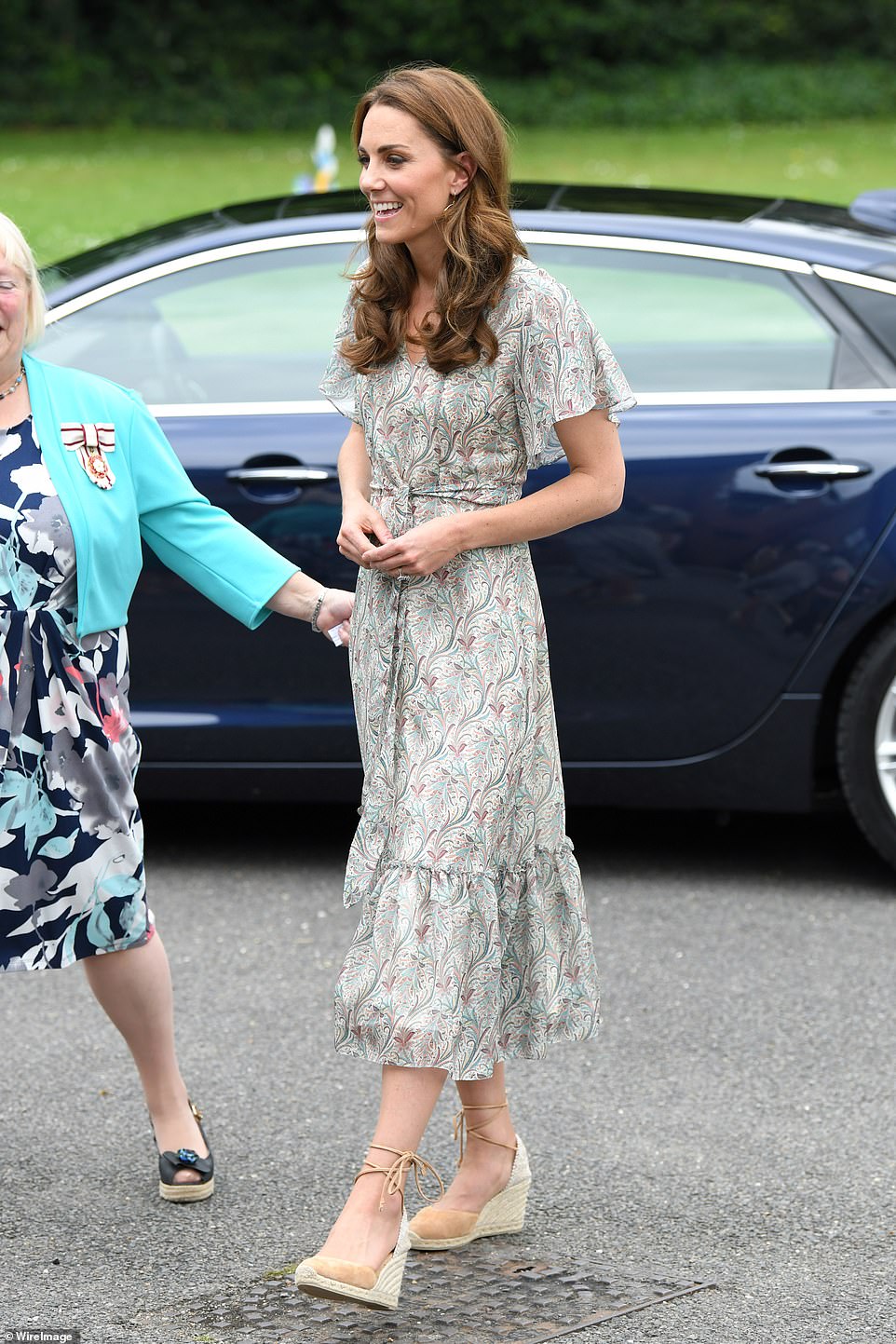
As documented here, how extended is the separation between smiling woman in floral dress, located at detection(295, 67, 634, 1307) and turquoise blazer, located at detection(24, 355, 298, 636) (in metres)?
0.26

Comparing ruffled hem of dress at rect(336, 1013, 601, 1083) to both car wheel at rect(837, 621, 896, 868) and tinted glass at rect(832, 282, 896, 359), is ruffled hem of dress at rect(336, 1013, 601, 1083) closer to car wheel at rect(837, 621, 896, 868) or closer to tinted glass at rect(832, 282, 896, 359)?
car wheel at rect(837, 621, 896, 868)

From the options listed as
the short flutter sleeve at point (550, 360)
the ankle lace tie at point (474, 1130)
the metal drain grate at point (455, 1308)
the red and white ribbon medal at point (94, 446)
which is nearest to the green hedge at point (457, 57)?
the red and white ribbon medal at point (94, 446)

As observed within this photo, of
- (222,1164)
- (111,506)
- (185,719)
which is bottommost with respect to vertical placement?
(222,1164)

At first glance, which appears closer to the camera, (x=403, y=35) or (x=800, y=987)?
(x=800, y=987)

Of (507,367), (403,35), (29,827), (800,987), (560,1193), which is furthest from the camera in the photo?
(403,35)

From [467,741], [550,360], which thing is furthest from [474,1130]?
[550,360]

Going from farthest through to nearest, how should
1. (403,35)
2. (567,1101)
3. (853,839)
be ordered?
(403,35)
(853,839)
(567,1101)

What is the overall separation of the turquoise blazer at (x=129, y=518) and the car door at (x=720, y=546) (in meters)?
1.40

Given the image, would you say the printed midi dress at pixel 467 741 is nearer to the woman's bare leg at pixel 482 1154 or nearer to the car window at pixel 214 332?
the woman's bare leg at pixel 482 1154

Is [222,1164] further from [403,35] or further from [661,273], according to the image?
[403,35]

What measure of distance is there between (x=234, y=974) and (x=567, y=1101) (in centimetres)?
93

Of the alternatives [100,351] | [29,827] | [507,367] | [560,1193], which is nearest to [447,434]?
[507,367]

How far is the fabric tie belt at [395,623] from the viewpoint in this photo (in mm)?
2742

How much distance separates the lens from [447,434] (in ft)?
8.89
